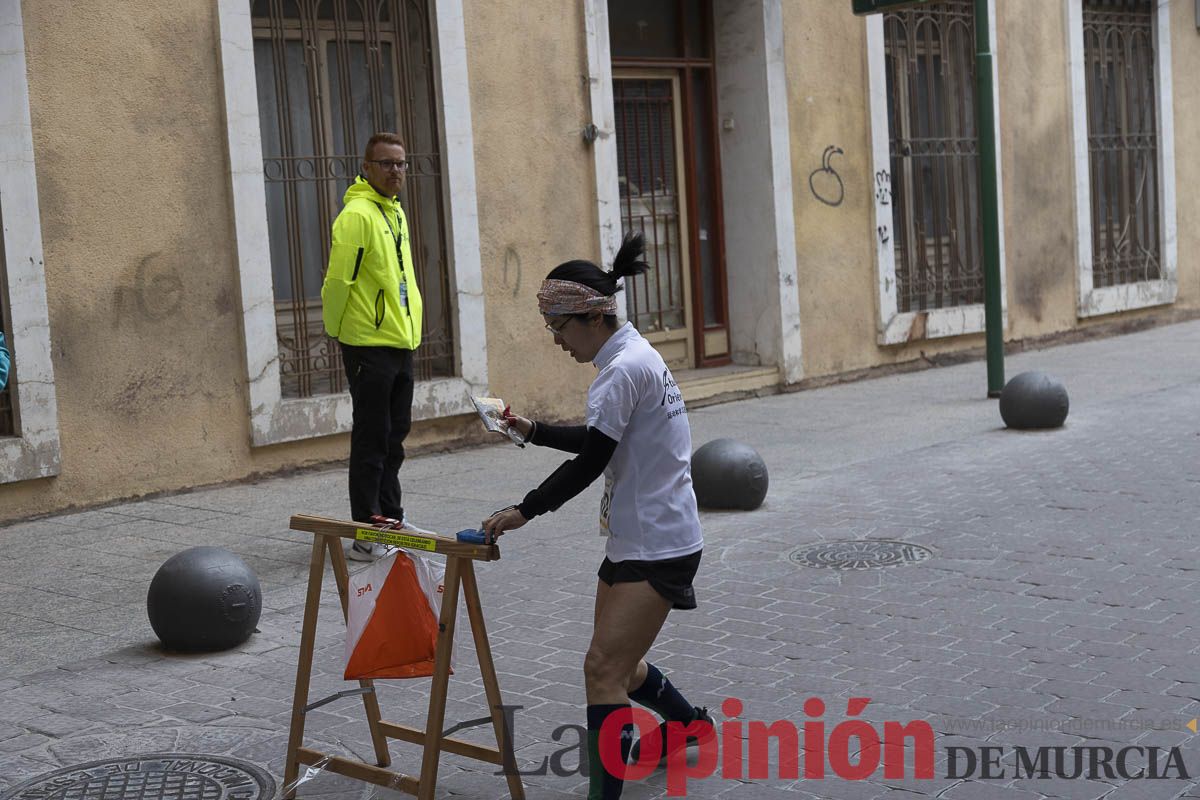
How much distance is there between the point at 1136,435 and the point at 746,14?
5365mm

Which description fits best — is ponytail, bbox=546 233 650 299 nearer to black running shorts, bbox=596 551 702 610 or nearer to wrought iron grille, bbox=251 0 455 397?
black running shorts, bbox=596 551 702 610

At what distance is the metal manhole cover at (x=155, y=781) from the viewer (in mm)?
4402

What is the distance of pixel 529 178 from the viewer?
1145 centimetres

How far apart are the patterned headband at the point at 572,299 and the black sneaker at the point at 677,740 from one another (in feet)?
4.26

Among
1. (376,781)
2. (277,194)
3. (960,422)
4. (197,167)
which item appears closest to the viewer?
(376,781)

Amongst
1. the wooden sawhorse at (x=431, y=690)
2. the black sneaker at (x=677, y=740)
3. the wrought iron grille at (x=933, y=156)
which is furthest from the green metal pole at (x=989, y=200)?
the wooden sawhorse at (x=431, y=690)

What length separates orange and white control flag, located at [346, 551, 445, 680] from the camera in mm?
4262

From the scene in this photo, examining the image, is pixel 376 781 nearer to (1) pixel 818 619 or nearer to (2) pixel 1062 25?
(1) pixel 818 619

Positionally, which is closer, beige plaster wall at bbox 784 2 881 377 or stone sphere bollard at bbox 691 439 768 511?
stone sphere bollard at bbox 691 439 768 511

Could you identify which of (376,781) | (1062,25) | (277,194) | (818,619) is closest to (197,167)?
(277,194)

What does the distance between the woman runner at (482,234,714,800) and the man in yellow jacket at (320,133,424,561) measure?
328 cm

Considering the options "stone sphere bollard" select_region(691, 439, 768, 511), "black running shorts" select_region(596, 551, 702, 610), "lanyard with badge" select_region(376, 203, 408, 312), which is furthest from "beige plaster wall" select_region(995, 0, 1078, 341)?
"black running shorts" select_region(596, 551, 702, 610)

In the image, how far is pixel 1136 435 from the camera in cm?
1009

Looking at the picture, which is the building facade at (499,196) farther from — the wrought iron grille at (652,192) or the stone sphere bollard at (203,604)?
the stone sphere bollard at (203,604)
